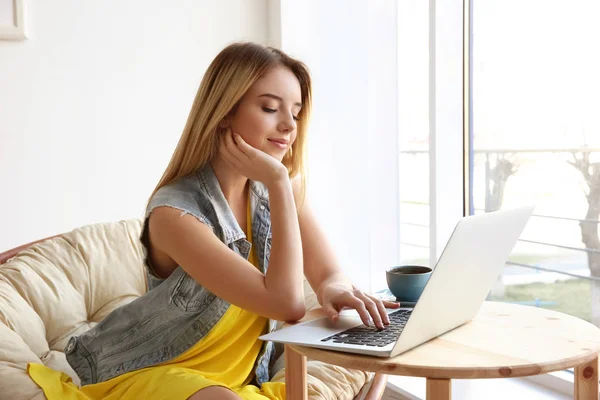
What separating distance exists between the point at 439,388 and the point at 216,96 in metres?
0.80

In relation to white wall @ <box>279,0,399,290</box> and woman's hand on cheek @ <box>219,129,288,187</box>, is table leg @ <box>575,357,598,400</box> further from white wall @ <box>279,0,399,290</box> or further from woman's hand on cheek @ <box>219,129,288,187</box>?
white wall @ <box>279,0,399,290</box>

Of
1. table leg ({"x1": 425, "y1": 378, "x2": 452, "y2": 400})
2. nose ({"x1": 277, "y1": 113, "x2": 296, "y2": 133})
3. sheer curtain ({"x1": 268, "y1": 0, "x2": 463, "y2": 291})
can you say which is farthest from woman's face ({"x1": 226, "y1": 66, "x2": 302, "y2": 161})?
sheer curtain ({"x1": 268, "y1": 0, "x2": 463, "y2": 291})

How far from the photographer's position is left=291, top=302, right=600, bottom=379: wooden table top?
94cm

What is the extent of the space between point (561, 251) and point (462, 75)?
4.88 ft

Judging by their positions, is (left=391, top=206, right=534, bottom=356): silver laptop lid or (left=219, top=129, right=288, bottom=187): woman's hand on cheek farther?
(left=219, top=129, right=288, bottom=187): woman's hand on cheek

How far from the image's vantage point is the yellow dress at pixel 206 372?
1.33m

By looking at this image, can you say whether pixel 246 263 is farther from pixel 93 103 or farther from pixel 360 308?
pixel 93 103

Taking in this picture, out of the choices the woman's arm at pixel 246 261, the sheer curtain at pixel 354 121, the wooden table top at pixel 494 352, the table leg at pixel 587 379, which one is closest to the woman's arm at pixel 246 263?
the woman's arm at pixel 246 261

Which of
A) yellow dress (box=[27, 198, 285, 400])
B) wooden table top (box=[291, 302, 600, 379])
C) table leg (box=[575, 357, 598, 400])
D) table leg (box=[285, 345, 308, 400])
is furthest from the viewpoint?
yellow dress (box=[27, 198, 285, 400])

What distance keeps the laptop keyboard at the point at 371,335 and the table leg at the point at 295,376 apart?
0.47 feet

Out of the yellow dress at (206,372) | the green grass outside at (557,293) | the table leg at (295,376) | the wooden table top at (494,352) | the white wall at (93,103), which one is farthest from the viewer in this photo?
the green grass outside at (557,293)

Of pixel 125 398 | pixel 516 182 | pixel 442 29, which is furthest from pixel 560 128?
pixel 125 398

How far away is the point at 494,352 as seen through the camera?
1021 millimetres

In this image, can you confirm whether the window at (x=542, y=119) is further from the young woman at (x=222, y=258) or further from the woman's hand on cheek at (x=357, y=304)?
the woman's hand on cheek at (x=357, y=304)
